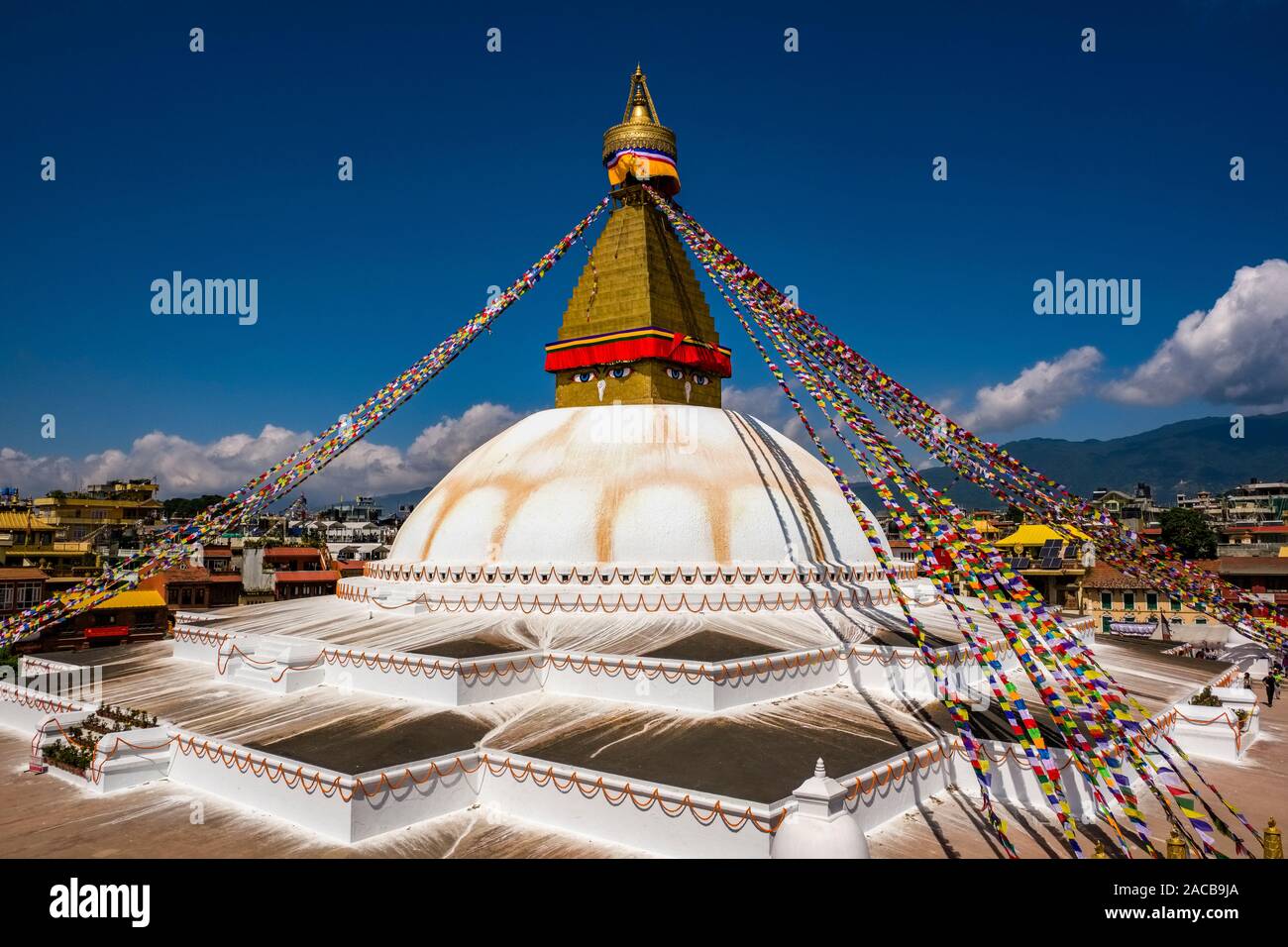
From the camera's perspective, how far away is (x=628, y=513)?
14898 mm

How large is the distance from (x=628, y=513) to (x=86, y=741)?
8747 mm

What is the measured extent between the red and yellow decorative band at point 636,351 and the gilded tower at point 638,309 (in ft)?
0.07

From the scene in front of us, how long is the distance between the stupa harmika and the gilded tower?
0.06 meters

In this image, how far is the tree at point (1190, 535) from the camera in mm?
51312

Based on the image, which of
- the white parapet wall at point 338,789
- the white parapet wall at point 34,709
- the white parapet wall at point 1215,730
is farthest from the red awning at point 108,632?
the white parapet wall at point 1215,730

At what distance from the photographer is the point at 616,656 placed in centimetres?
1184

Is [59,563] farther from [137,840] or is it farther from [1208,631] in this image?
[1208,631]

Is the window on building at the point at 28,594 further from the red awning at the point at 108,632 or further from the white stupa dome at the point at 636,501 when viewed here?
the white stupa dome at the point at 636,501

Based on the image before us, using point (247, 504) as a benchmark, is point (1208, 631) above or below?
below

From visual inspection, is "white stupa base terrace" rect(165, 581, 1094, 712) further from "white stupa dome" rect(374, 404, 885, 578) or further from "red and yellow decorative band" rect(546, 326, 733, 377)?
"red and yellow decorative band" rect(546, 326, 733, 377)

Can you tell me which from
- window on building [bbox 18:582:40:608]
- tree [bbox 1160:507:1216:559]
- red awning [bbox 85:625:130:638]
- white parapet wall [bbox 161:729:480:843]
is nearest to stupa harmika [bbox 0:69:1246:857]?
white parapet wall [bbox 161:729:480:843]

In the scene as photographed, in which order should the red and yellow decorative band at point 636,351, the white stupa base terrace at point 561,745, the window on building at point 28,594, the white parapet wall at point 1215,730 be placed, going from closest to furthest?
the white stupa base terrace at point 561,745 → the white parapet wall at point 1215,730 → the red and yellow decorative band at point 636,351 → the window on building at point 28,594

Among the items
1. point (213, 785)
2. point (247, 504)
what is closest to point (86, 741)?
point (213, 785)
